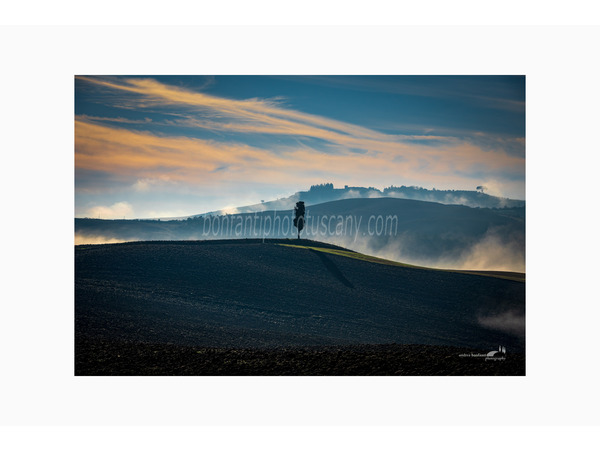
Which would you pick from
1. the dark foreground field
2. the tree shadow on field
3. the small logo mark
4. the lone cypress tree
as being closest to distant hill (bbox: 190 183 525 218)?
the lone cypress tree

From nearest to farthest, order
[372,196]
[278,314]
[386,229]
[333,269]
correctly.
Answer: [278,314] → [372,196] → [386,229] → [333,269]

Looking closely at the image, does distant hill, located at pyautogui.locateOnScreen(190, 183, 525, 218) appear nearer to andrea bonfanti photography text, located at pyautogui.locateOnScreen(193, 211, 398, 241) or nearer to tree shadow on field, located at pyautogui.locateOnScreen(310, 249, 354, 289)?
andrea bonfanti photography text, located at pyautogui.locateOnScreen(193, 211, 398, 241)

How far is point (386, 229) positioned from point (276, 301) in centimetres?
313

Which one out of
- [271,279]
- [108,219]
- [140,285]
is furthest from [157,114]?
[271,279]

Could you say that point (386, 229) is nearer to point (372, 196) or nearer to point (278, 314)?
point (372, 196)

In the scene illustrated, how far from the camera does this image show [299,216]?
13.8 meters

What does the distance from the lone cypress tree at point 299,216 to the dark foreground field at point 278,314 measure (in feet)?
2.20

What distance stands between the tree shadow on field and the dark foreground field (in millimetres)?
26

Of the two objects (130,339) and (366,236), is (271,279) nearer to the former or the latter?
(366,236)

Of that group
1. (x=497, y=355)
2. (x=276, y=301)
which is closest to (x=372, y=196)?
(x=276, y=301)

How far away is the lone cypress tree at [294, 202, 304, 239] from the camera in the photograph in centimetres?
1352

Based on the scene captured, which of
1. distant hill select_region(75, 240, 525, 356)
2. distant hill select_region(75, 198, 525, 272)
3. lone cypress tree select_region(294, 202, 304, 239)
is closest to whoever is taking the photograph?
distant hill select_region(75, 240, 525, 356)

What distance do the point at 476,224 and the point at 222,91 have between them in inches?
263

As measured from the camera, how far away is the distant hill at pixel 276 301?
12.1 meters
